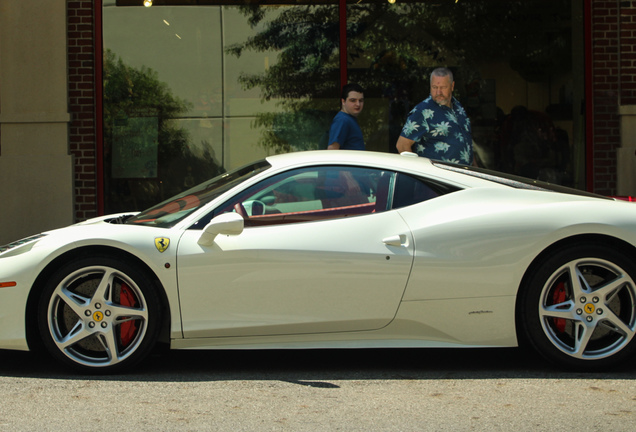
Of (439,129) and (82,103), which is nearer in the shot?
(439,129)

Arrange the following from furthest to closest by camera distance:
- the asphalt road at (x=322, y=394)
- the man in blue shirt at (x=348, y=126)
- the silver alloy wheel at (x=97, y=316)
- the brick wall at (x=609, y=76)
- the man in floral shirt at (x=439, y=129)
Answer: the brick wall at (x=609, y=76)
the man in blue shirt at (x=348, y=126)
the man in floral shirt at (x=439, y=129)
the silver alloy wheel at (x=97, y=316)
the asphalt road at (x=322, y=394)

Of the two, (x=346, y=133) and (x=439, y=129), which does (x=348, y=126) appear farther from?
(x=439, y=129)

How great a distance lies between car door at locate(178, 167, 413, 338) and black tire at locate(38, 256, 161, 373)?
24cm

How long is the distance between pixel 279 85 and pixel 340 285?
18.7 ft

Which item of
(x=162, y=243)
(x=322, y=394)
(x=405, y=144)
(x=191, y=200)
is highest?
(x=405, y=144)

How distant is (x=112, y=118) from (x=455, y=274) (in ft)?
20.9

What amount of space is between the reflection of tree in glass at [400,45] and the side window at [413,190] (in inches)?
202

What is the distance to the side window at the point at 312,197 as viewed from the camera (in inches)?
199

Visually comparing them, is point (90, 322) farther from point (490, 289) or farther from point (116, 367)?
point (490, 289)

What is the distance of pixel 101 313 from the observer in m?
4.94

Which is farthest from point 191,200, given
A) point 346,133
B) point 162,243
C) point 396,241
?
point 346,133

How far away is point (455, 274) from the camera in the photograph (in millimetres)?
4883

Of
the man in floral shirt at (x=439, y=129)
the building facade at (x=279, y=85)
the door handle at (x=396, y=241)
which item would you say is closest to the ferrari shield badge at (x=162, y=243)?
the door handle at (x=396, y=241)

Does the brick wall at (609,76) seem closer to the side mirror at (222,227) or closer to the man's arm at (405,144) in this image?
the man's arm at (405,144)
